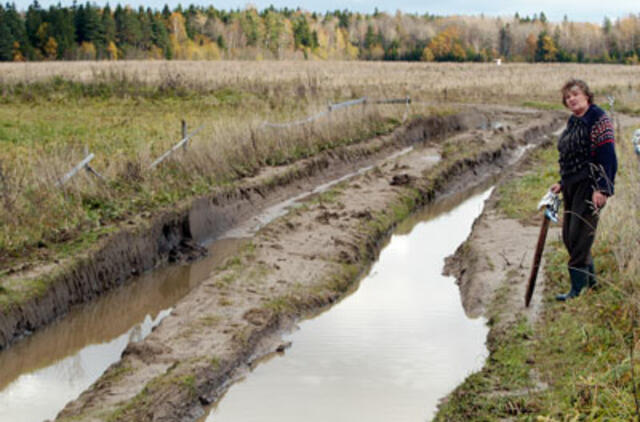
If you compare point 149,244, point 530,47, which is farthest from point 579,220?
point 530,47

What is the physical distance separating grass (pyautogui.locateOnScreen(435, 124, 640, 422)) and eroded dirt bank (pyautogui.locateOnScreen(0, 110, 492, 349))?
184 inches

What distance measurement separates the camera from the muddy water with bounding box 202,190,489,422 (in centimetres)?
695

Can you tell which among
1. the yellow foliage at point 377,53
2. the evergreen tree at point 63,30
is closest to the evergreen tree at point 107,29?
the evergreen tree at point 63,30

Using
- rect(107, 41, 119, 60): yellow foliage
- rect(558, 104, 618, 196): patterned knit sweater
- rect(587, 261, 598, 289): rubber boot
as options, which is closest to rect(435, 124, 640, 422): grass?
rect(587, 261, 598, 289): rubber boot

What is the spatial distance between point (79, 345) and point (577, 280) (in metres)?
5.09

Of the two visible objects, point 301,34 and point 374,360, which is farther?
point 301,34

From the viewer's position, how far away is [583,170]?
706 centimetres

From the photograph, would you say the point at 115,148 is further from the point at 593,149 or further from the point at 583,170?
the point at 593,149

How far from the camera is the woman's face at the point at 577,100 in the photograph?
6.87 metres

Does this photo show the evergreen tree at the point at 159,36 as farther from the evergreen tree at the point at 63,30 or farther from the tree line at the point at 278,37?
the evergreen tree at the point at 63,30

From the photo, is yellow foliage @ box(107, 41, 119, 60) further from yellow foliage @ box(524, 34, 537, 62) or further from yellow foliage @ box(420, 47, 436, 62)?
yellow foliage @ box(524, 34, 537, 62)

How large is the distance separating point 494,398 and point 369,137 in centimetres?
1539

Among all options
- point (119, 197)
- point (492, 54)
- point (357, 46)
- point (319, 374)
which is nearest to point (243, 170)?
point (119, 197)

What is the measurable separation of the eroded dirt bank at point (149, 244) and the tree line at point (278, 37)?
63914 mm
